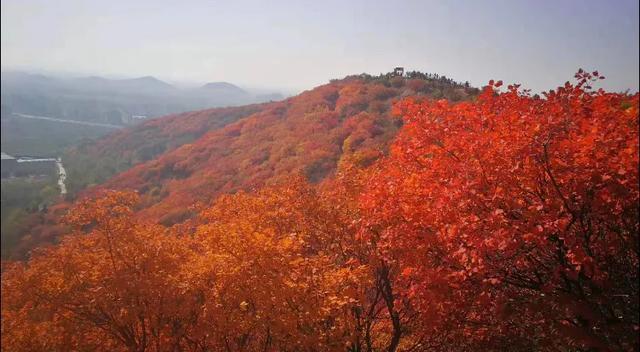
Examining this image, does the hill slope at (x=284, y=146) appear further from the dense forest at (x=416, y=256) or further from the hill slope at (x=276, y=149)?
the dense forest at (x=416, y=256)

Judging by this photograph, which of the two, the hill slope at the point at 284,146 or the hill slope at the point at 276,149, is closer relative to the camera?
the hill slope at the point at 276,149

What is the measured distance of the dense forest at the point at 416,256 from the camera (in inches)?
344

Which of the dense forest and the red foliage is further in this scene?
the dense forest

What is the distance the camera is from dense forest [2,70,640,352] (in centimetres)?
873

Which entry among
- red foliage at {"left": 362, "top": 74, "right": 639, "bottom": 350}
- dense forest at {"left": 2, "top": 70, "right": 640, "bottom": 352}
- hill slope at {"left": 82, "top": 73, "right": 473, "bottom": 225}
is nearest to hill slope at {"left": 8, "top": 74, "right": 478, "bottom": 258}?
hill slope at {"left": 82, "top": 73, "right": 473, "bottom": 225}

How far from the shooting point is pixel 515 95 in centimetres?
1345

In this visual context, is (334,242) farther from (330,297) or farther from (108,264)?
(108,264)

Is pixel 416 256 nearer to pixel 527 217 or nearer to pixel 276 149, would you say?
pixel 527 217

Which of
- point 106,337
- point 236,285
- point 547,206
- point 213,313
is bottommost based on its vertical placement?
point 106,337

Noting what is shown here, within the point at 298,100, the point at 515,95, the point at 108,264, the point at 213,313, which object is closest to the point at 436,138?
the point at 515,95

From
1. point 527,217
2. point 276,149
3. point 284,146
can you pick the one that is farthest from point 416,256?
Result: point 276,149

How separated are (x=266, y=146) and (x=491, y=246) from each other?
67.8m

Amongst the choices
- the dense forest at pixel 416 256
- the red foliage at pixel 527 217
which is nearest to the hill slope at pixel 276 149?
the dense forest at pixel 416 256

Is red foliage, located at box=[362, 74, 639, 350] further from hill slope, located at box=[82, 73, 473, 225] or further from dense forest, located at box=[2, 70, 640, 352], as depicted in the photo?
hill slope, located at box=[82, 73, 473, 225]
